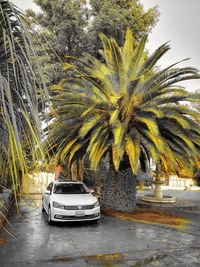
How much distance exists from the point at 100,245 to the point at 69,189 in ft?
14.3

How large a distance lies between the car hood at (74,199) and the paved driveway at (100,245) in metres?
0.83

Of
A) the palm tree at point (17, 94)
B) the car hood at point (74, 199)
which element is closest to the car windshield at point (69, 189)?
the car hood at point (74, 199)

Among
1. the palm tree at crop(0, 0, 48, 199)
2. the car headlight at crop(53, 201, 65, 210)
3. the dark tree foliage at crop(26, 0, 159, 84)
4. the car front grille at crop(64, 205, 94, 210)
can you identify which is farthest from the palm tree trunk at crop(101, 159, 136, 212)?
the dark tree foliage at crop(26, 0, 159, 84)

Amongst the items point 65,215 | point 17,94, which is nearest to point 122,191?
point 65,215

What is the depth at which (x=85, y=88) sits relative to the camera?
13281 mm

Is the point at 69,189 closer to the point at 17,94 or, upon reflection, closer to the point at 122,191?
the point at 122,191

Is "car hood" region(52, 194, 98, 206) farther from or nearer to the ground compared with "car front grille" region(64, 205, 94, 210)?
farther from the ground

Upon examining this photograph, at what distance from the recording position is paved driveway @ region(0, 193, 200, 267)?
21.1 feet

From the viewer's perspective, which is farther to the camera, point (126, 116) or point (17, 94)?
point (126, 116)

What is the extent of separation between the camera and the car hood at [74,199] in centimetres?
A: 1012

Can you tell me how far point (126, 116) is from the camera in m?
12.3

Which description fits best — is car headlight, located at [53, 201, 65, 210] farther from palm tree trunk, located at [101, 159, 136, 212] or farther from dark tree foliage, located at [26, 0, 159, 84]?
dark tree foliage, located at [26, 0, 159, 84]

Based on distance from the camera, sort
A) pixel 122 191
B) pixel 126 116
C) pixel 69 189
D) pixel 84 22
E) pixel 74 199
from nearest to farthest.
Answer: pixel 74 199
pixel 69 189
pixel 126 116
pixel 122 191
pixel 84 22

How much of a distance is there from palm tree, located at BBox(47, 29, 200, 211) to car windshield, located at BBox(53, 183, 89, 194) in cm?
105
